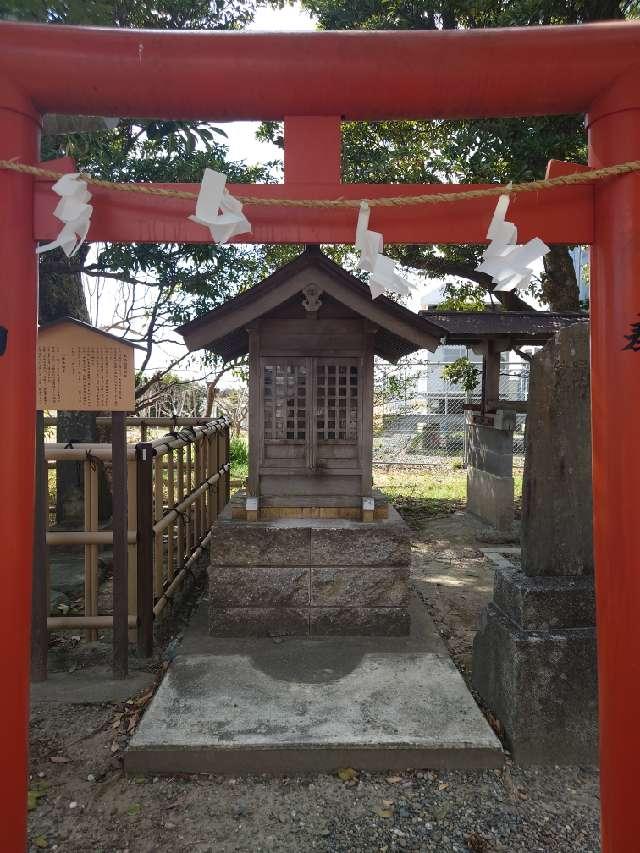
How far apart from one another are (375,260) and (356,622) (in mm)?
3445

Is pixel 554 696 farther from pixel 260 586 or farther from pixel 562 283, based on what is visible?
pixel 562 283

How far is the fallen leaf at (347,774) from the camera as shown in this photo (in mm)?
2873

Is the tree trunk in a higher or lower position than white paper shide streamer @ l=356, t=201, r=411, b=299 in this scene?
higher

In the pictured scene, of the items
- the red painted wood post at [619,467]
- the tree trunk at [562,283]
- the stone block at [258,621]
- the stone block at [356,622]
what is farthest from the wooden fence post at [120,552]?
the tree trunk at [562,283]

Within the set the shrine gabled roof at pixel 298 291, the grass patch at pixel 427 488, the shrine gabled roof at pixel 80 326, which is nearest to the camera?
the shrine gabled roof at pixel 80 326

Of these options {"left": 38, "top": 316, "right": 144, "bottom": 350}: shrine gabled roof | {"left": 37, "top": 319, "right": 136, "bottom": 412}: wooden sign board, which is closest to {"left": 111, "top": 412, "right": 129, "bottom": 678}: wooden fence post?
{"left": 37, "top": 319, "right": 136, "bottom": 412}: wooden sign board

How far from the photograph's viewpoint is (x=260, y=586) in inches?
172

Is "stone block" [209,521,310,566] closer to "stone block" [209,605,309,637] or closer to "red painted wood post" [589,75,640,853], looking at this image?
"stone block" [209,605,309,637]

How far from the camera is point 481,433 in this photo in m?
9.44

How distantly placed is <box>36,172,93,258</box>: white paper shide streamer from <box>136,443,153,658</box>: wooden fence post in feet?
9.64

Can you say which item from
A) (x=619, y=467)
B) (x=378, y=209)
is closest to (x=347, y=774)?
A: (x=619, y=467)

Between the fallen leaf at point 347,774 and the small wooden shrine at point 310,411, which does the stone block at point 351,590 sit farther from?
the fallen leaf at point 347,774

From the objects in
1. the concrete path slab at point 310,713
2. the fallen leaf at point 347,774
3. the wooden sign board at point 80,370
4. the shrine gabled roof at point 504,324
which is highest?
the shrine gabled roof at point 504,324

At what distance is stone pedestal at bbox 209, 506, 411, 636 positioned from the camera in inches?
171
